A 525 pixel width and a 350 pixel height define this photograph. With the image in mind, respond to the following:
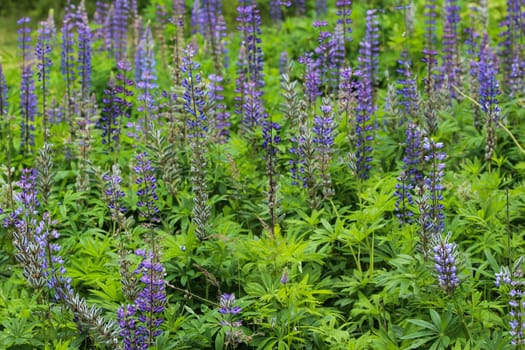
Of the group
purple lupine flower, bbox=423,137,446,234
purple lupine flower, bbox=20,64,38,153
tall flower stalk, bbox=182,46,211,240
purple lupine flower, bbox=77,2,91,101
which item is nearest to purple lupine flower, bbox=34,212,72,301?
tall flower stalk, bbox=182,46,211,240

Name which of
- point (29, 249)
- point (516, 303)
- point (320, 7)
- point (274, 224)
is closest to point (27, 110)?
point (29, 249)

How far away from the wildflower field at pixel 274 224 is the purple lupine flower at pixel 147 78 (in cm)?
3

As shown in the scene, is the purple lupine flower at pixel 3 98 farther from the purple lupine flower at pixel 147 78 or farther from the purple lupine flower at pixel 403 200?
the purple lupine flower at pixel 403 200

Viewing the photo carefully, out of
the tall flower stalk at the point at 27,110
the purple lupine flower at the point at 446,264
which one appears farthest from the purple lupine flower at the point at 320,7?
the purple lupine flower at the point at 446,264

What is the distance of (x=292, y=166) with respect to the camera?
4449mm

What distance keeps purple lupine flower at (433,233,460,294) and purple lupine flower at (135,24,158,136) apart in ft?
8.30

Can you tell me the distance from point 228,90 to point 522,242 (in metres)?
3.38

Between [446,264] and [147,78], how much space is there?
3231 mm

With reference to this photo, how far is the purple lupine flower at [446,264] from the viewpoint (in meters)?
3.01

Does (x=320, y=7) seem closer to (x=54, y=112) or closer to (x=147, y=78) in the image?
(x=147, y=78)

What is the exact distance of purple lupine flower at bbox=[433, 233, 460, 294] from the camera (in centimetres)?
301

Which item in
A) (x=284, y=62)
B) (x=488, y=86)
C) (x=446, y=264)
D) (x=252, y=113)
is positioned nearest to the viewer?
(x=446, y=264)

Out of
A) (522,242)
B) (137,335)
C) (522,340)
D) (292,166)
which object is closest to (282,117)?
(292,166)

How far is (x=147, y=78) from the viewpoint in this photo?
559cm
